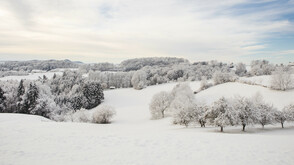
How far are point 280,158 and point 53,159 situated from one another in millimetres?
12098

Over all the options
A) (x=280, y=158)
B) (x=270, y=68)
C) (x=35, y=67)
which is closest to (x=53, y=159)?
(x=280, y=158)

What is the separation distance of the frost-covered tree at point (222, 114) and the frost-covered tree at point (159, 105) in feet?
63.6

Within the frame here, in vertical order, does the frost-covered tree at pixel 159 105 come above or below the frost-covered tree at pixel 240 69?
below

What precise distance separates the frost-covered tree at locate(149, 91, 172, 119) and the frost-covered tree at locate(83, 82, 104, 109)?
26.7 m

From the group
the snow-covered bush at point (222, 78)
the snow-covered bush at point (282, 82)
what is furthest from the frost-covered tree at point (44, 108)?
the snow-covered bush at point (282, 82)

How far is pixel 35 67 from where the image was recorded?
493 feet

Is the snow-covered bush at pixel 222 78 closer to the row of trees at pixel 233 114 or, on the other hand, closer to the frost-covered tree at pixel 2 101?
the row of trees at pixel 233 114

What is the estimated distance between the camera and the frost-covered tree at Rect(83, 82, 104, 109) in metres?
57.4

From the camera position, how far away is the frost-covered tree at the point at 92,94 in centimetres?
5741

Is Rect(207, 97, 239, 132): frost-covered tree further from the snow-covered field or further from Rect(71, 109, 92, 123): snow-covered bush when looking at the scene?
Rect(71, 109, 92, 123): snow-covered bush

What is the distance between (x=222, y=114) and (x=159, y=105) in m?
22.1

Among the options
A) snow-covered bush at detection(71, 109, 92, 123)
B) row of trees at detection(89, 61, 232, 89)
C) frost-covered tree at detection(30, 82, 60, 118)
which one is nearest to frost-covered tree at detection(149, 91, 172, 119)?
snow-covered bush at detection(71, 109, 92, 123)

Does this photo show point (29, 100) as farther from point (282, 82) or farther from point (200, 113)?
point (282, 82)

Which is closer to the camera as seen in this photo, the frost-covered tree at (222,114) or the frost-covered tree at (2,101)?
the frost-covered tree at (222,114)
